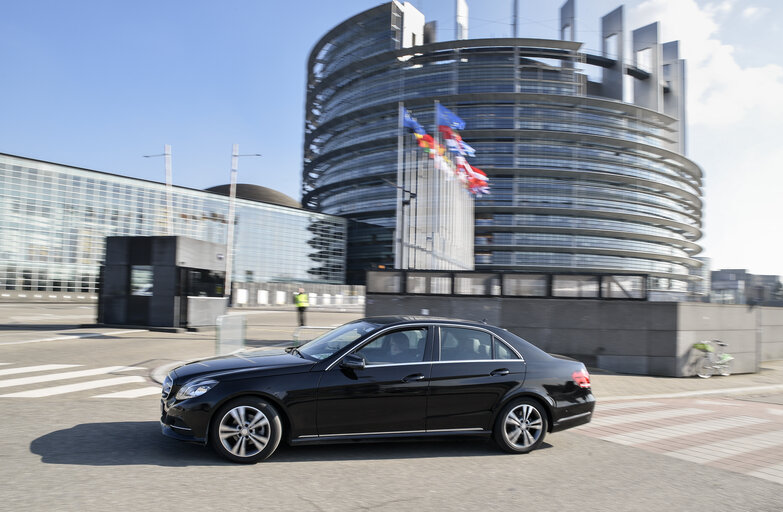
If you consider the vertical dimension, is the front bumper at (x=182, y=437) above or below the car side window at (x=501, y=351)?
below

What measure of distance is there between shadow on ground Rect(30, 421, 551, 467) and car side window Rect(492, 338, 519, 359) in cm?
105

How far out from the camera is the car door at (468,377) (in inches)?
220

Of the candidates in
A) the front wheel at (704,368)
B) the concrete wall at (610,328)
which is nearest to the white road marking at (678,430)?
the concrete wall at (610,328)

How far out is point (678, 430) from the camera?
7.30m

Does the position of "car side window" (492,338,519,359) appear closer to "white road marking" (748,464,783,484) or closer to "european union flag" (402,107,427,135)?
"white road marking" (748,464,783,484)

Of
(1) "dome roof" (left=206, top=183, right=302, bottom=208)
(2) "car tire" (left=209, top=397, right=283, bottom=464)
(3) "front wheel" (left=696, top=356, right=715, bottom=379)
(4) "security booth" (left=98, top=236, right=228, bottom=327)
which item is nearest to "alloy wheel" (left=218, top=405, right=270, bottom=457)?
(2) "car tire" (left=209, top=397, right=283, bottom=464)

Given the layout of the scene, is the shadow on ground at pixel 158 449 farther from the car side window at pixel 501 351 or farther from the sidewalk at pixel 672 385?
the sidewalk at pixel 672 385

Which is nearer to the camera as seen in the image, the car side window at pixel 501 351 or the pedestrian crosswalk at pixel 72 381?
the car side window at pixel 501 351

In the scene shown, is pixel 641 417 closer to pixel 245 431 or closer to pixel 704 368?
pixel 245 431

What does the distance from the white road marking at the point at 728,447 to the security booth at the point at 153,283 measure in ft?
57.3

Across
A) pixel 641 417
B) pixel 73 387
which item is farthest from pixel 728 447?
pixel 73 387

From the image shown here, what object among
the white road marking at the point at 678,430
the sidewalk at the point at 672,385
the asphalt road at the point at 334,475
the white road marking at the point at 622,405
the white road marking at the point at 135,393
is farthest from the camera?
the sidewalk at the point at 672,385

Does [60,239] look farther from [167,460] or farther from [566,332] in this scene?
[167,460]

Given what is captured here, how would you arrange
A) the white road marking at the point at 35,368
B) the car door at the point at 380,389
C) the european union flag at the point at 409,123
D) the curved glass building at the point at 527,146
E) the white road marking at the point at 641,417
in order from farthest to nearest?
the curved glass building at the point at 527,146 < the european union flag at the point at 409,123 < the white road marking at the point at 35,368 < the white road marking at the point at 641,417 < the car door at the point at 380,389
